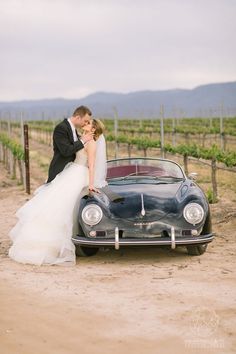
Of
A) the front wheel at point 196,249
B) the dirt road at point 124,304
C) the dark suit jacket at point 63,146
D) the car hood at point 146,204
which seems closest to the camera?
the dirt road at point 124,304

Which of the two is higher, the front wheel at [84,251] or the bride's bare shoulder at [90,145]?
the bride's bare shoulder at [90,145]

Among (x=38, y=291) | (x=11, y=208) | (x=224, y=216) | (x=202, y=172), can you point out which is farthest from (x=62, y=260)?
(x=202, y=172)

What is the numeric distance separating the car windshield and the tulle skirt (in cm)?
61

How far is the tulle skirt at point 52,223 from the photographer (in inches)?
300

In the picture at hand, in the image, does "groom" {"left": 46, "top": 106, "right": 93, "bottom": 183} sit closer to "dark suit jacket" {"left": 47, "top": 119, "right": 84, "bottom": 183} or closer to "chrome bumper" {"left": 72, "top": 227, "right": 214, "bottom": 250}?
"dark suit jacket" {"left": 47, "top": 119, "right": 84, "bottom": 183}

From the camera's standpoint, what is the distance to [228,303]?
5621 millimetres

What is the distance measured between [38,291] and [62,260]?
137 centimetres

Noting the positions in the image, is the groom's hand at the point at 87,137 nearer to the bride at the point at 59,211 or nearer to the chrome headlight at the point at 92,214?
the bride at the point at 59,211

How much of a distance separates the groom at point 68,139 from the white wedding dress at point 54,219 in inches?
4.5

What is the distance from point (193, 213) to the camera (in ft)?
24.1

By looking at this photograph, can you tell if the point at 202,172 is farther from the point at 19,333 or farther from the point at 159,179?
the point at 19,333

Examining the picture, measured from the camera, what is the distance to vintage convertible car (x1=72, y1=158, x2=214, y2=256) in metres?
7.23

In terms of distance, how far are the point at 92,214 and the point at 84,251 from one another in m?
0.75

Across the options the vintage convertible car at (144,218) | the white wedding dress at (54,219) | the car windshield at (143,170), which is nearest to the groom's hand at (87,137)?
the white wedding dress at (54,219)
